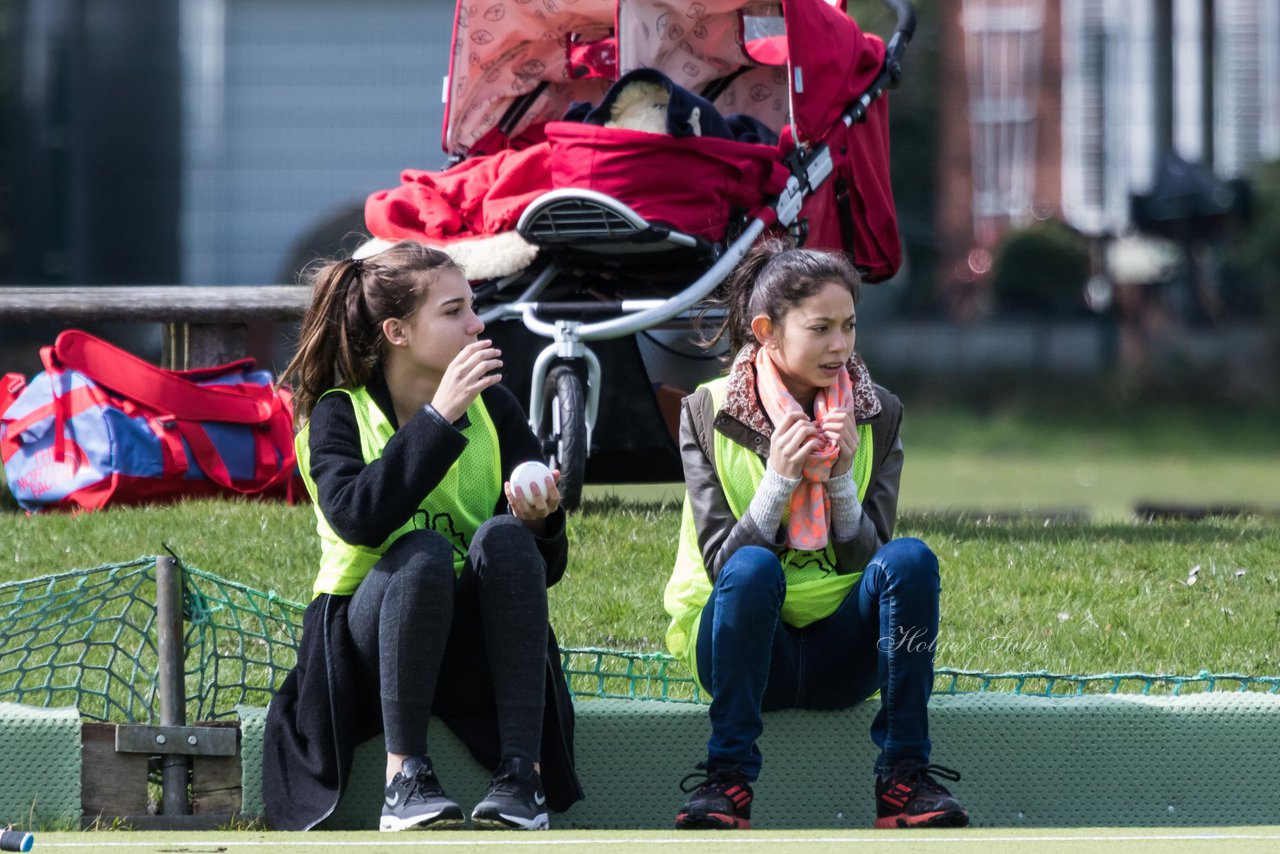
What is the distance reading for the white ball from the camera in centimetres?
337

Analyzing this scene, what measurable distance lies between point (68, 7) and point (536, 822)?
599 inches

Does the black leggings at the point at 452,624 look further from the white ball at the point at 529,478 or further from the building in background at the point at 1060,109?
the building in background at the point at 1060,109

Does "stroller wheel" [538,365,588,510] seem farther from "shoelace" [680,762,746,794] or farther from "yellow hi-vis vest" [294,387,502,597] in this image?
"shoelace" [680,762,746,794]

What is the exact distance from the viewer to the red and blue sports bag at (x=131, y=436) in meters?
5.99

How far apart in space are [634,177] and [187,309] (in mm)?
1779

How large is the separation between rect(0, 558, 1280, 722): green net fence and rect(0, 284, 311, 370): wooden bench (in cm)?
191

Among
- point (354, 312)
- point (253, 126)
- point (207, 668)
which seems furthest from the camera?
point (253, 126)

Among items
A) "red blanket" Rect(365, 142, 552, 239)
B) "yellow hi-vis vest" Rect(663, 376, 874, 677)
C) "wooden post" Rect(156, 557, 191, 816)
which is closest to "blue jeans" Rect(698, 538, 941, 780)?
"yellow hi-vis vest" Rect(663, 376, 874, 677)

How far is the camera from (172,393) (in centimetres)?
607

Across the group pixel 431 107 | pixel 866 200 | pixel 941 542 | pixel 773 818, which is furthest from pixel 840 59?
pixel 431 107

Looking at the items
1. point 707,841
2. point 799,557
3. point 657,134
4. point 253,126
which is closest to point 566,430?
point 657,134

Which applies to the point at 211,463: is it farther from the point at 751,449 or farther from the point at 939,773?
the point at 939,773

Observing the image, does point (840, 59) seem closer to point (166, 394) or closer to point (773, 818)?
point (166, 394)

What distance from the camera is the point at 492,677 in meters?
3.41
